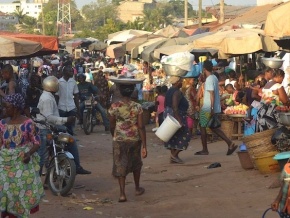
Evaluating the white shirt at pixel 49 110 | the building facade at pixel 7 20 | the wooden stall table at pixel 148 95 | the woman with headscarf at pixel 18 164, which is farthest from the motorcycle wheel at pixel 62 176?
the building facade at pixel 7 20

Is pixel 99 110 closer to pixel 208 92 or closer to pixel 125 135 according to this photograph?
pixel 208 92

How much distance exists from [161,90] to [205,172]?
5.92 meters

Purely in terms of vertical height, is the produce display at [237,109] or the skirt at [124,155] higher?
the skirt at [124,155]

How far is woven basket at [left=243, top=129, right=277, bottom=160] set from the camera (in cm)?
1091

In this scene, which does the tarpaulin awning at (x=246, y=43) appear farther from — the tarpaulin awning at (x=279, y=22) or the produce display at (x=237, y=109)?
the tarpaulin awning at (x=279, y=22)

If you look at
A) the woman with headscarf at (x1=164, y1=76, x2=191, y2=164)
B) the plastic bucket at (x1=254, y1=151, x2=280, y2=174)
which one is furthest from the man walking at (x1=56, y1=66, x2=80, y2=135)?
the plastic bucket at (x1=254, y1=151, x2=280, y2=174)

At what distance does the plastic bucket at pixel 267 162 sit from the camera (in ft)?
35.7

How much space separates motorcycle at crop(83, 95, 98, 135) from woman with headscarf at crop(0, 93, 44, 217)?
11577 mm

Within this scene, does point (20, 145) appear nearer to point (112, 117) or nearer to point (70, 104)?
point (112, 117)

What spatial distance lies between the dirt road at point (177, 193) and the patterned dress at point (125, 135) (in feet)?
1.68

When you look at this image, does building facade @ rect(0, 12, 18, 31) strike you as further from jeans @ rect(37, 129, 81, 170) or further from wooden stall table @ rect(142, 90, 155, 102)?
jeans @ rect(37, 129, 81, 170)

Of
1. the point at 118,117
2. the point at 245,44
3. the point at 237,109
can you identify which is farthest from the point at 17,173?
the point at 245,44

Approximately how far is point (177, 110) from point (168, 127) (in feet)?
1.10

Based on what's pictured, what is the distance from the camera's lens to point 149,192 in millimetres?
10664
